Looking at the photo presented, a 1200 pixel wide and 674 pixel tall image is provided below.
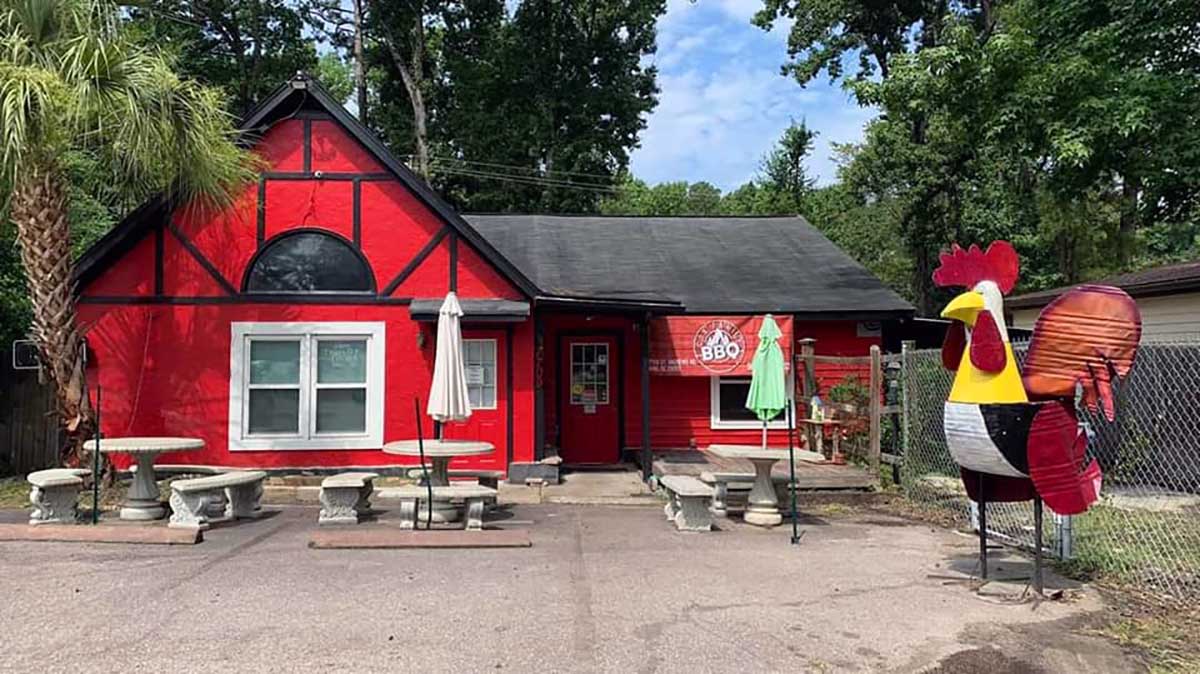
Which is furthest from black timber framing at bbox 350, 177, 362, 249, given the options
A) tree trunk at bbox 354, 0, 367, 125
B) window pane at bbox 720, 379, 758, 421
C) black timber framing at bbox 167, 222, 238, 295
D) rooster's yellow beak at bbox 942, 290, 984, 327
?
tree trunk at bbox 354, 0, 367, 125

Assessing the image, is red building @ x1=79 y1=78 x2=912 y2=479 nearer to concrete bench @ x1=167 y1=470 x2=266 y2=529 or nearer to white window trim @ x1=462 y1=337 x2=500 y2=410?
white window trim @ x1=462 y1=337 x2=500 y2=410

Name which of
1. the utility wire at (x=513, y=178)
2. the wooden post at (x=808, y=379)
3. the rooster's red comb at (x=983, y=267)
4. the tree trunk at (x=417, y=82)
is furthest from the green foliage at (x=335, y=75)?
the rooster's red comb at (x=983, y=267)

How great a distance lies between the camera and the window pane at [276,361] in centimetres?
1100

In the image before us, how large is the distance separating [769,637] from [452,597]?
87.2 inches

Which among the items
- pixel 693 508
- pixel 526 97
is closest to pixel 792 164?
pixel 526 97

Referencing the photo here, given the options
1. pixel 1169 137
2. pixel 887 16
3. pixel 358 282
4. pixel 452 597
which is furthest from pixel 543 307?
pixel 887 16

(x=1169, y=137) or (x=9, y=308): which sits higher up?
(x=1169, y=137)

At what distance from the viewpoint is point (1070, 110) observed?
496 inches

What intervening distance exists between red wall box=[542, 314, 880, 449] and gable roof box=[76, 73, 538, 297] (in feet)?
7.71

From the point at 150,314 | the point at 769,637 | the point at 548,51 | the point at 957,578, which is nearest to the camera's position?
the point at 769,637

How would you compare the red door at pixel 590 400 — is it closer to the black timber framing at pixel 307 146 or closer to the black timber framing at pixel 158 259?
the black timber framing at pixel 307 146

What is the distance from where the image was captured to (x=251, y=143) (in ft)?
36.1

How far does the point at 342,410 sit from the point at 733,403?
20.7ft

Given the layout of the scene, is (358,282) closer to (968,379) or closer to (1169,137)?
(968,379)
